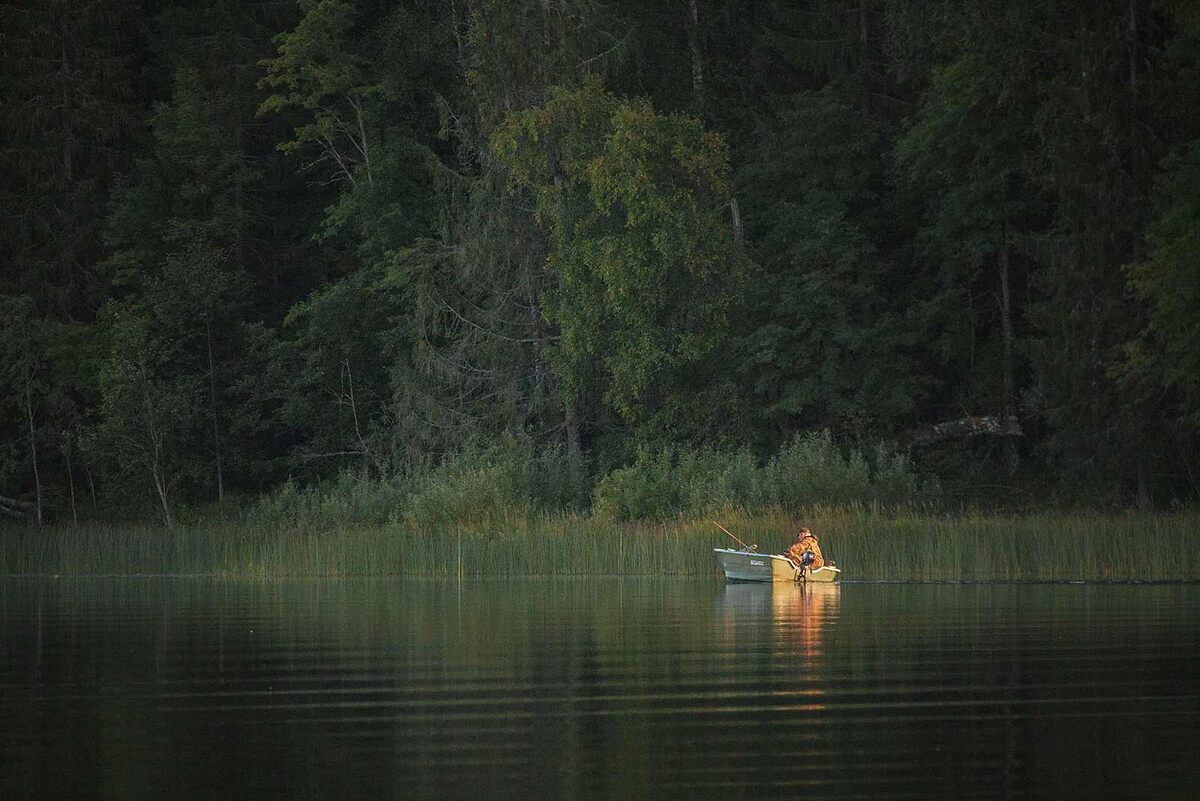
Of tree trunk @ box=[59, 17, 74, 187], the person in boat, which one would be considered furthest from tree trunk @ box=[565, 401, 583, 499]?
tree trunk @ box=[59, 17, 74, 187]

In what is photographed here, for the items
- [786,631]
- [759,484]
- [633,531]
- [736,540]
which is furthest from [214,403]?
[786,631]

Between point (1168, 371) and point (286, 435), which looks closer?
point (1168, 371)

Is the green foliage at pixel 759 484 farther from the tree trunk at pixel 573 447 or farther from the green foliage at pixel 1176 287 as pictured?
the green foliage at pixel 1176 287

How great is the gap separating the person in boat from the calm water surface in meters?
6.81

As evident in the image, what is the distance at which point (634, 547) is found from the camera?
3108 centimetres

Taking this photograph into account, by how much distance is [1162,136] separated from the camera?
36031 mm

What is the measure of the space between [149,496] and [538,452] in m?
10.1

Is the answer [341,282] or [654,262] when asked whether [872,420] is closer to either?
[654,262]

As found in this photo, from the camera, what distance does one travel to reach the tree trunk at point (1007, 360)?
140 ft

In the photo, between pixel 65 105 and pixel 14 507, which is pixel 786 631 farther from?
pixel 65 105

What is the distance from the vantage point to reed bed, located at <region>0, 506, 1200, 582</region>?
26969 mm

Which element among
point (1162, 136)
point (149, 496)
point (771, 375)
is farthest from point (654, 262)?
point (149, 496)

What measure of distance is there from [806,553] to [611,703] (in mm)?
17007

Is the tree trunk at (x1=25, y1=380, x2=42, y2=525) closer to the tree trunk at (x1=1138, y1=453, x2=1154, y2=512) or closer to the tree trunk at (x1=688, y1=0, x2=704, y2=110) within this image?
the tree trunk at (x1=688, y1=0, x2=704, y2=110)
